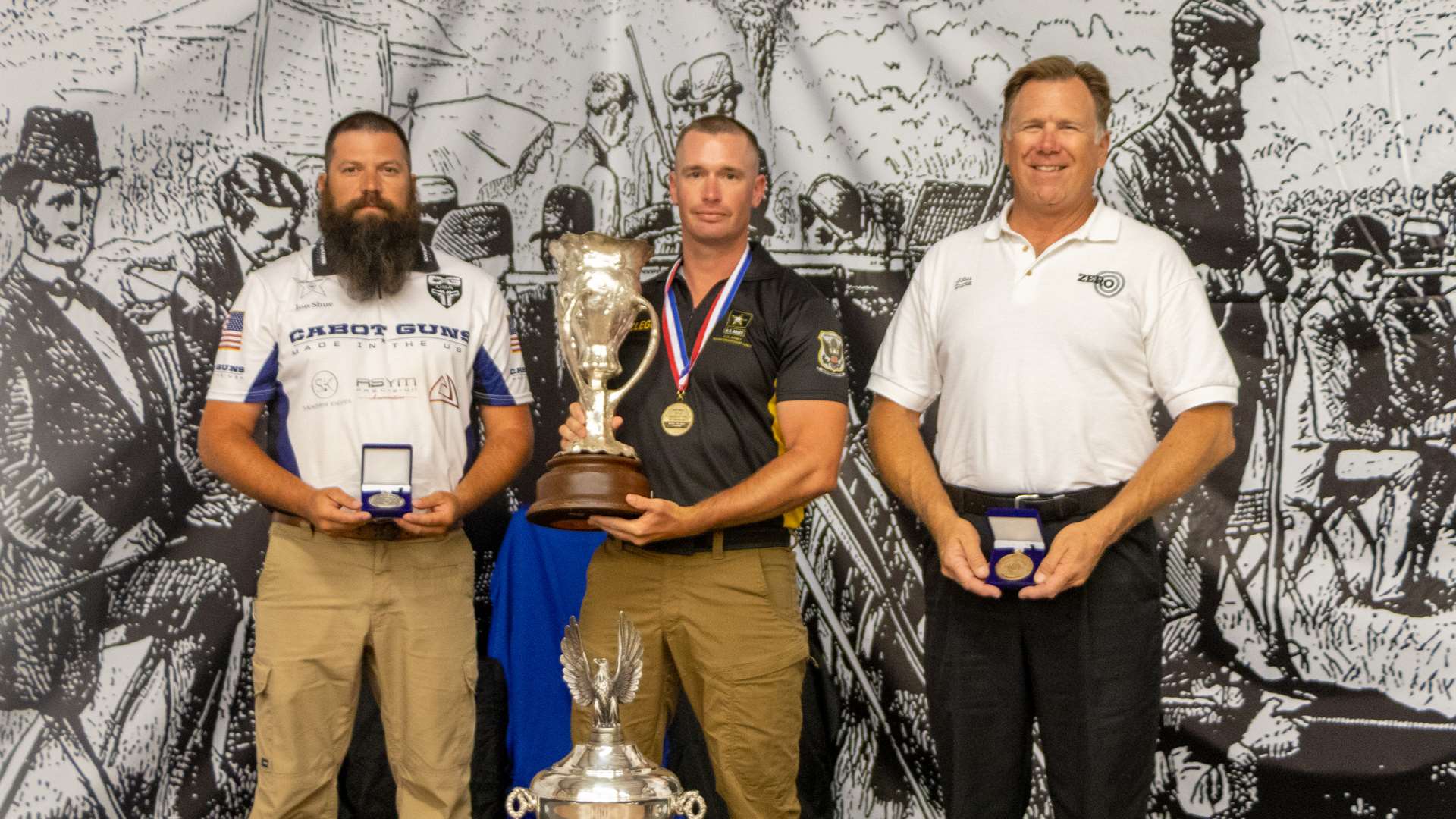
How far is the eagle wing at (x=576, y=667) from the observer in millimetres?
2432

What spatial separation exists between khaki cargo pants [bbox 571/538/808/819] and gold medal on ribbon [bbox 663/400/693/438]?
26cm

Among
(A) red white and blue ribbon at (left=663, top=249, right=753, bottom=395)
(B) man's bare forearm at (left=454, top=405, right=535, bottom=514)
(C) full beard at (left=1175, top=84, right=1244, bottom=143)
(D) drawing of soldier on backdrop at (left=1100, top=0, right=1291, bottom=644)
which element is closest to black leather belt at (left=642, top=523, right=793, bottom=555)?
(A) red white and blue ribbon at (left=663, top=249, right=753, bottom=395)

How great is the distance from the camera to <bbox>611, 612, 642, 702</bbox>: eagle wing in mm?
2467

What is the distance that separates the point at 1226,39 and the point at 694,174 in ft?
4.52

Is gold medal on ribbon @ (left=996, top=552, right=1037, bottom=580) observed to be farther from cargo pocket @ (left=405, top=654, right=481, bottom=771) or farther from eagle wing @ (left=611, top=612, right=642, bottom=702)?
cargo pocket @ (left=405, top=654, right=481, bottom=771)

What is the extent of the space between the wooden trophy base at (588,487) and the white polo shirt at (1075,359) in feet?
2.08

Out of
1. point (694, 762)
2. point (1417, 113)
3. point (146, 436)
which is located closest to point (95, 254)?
point (146, 436)

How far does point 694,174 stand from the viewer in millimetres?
3154

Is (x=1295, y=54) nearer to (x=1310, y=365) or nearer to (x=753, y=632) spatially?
(x=1310, y=365)

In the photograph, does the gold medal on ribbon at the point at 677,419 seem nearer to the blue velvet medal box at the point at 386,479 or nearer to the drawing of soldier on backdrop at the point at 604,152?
the blue velvet medal box at the point at 386,479

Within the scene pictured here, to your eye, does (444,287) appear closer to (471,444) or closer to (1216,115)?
(471,444)

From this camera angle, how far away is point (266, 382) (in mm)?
3211

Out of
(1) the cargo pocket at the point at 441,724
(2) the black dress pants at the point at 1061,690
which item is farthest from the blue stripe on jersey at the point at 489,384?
(2) the black dress pants at the point at 1061,690

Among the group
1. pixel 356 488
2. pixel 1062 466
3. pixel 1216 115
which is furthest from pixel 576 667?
pixel 1216 115
